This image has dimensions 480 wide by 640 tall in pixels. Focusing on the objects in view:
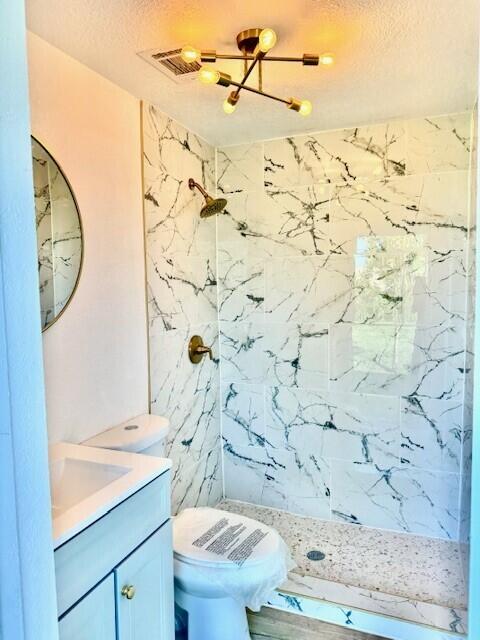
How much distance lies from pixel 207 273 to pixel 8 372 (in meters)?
2.07

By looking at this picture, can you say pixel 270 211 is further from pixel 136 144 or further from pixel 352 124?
pixel 136 144

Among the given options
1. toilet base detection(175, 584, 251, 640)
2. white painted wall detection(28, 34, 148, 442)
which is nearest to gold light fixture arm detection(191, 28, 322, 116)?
white painted wall detection(28, 34, 148, 442)

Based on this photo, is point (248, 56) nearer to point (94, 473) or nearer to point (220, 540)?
point (94, 473)

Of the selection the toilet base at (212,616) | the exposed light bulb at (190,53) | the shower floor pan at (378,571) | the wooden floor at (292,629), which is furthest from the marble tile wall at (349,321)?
the exposed light bulb at (190,53)

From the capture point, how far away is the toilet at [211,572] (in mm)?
1620

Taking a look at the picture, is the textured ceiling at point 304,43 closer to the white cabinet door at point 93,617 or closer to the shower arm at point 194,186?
the shower arm at point 194,186

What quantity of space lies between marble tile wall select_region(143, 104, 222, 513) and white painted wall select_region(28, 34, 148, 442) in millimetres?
108

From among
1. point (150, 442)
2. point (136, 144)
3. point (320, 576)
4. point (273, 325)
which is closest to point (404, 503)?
point (320, 576)

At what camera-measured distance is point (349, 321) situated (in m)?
2.49

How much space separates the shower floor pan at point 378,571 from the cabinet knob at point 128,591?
1.07 metres

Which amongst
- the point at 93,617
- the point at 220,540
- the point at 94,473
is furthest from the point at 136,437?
the point at 93,617

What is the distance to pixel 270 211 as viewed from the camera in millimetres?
2631

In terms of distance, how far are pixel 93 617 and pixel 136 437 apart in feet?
2.27

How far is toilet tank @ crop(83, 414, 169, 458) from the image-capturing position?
1.68 metres
